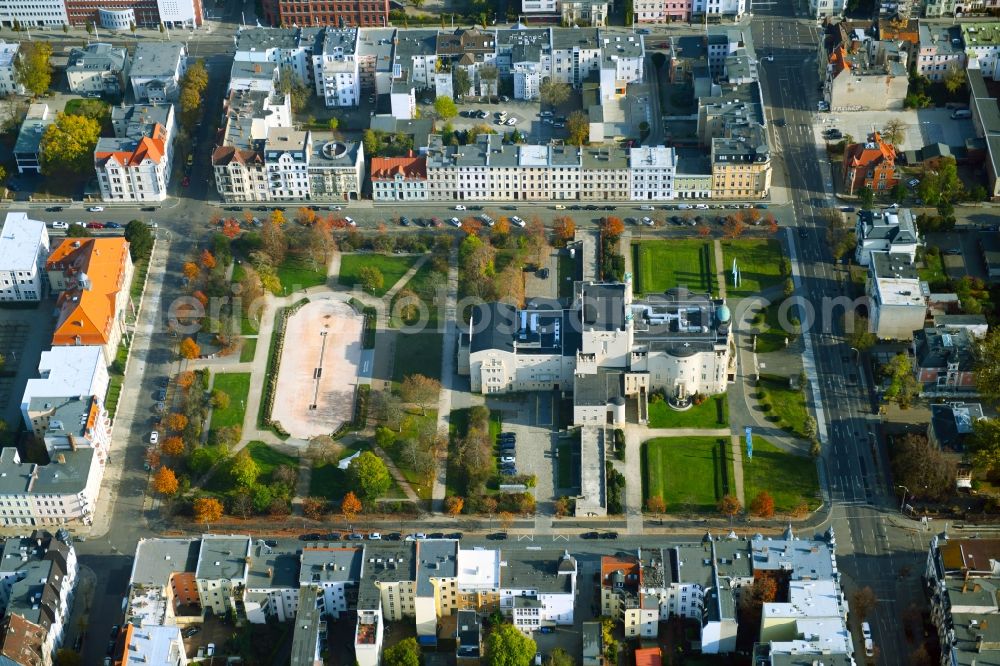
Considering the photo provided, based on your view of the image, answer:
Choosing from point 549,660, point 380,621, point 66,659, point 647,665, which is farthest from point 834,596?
point 66,659

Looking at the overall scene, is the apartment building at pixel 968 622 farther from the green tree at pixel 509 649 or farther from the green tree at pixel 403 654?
the green tree at pixel 403 654

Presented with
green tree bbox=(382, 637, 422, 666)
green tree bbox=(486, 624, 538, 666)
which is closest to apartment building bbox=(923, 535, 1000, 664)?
green tree bbox=(486, 624, 538, 666)

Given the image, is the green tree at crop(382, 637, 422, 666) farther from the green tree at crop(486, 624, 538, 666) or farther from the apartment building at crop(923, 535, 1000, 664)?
the apartment building at crop(923, 535, 1000, 664)

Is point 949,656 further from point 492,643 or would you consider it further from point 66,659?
point 66,659

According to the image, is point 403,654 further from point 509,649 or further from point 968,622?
point 968,622

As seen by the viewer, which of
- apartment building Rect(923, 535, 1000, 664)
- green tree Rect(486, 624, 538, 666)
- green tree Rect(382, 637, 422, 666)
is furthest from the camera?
green tree Rect(382, 637, 422, 666)

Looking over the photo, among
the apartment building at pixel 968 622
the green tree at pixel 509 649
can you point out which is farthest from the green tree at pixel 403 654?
the apartment building at pixel 968 622
